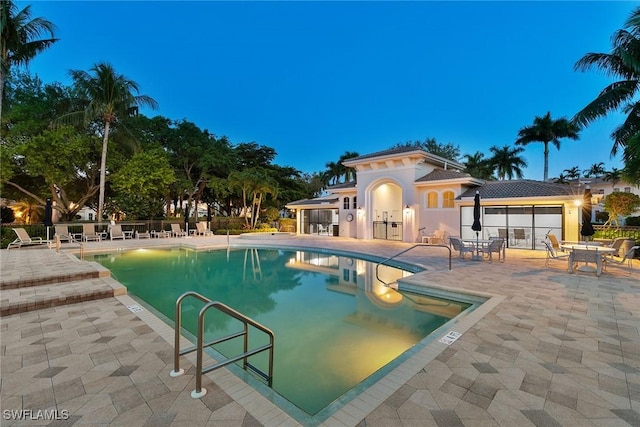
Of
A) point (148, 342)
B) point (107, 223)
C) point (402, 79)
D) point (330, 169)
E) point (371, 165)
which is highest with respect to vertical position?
point (402, 79)

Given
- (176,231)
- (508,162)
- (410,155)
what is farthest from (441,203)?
(508,162)

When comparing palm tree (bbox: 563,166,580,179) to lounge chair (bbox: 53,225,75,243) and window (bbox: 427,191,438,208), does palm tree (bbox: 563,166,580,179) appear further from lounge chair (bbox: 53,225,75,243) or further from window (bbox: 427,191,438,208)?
lounge chair (bbox: 53,225,75,243)

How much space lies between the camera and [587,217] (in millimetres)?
10680

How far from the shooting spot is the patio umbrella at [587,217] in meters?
9.87

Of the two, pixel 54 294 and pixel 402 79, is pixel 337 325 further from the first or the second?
pixel 402 79

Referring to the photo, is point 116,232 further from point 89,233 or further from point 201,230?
point 201,230

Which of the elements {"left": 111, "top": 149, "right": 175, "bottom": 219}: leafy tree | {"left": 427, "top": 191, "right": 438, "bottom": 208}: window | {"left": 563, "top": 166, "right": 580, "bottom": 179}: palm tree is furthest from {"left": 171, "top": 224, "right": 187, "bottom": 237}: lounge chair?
{"left": 563, "top": 166, "right": 580, "bottom": 179}: palm tree

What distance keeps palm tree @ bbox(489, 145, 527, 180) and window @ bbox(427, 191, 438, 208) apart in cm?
2373

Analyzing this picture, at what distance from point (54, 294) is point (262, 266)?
6.93m

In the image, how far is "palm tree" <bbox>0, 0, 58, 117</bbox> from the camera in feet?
46.1

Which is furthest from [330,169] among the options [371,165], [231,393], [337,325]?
[231,393]

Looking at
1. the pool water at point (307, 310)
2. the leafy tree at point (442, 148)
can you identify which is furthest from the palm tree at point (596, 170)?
the pool water at point (307, 310)

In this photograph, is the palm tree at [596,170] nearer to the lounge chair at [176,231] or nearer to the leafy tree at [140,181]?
the lounge chair at [176,231]

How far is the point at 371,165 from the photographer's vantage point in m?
20.2
